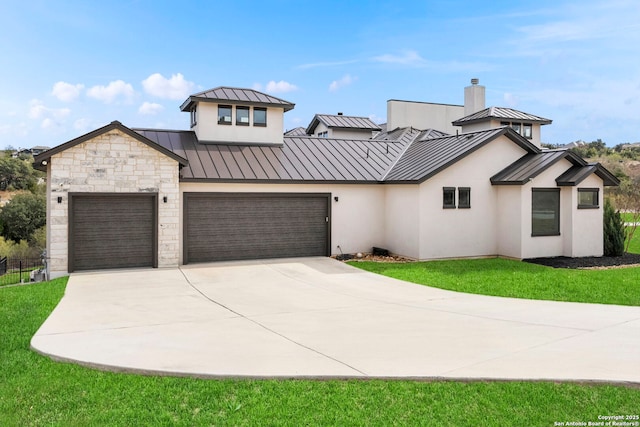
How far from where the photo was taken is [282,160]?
59.6 feet

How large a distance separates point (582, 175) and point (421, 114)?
22333mm

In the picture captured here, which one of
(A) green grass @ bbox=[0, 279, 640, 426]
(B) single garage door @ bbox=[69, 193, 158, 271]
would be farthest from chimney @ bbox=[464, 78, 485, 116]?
(A) green grass @ bbox=[0, 279, 640, 426]

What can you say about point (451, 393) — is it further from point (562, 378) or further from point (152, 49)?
point (152, 49)

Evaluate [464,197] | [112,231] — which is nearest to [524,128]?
[464,197]

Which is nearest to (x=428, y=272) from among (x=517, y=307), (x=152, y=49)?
(x=517, y=307)

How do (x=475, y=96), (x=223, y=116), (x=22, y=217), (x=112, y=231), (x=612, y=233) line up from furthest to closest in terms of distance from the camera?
(x=22, y=217) < (x=475, y=96) < (x=223, y=116) < (x=612, y=233) < (x=112, y=231)

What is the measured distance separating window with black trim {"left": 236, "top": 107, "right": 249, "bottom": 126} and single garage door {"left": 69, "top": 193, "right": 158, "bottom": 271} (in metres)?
5.32

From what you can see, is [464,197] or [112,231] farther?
[464,197]

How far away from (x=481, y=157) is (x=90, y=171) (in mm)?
12483

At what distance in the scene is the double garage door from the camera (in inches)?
568

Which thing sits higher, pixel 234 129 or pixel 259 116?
pixel 259 116

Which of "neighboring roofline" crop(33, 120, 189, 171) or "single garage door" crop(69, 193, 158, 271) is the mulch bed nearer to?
"neighboring roofline" crop(33, 120, 189, 171)

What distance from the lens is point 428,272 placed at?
14234 millimetres

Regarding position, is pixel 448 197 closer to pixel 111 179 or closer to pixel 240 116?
pixel 240 116
